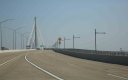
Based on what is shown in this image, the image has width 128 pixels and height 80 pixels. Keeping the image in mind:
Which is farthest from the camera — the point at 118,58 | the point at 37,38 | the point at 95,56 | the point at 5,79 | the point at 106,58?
the point at 37,38

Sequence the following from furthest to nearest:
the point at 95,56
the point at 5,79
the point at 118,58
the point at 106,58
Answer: the point at 95,56
the point at 106,58
the point at 118,58
the point at 5,79

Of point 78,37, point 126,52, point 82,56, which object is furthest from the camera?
point 78,37

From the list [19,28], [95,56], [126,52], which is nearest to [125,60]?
[95,56]

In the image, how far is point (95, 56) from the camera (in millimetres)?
30078

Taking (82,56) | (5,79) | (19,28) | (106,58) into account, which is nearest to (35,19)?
(19,28)

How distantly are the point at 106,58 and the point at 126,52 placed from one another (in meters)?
7.53

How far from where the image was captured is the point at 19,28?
260ft

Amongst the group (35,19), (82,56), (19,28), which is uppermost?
(35,19)

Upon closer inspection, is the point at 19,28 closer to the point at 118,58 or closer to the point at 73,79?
the point at 118,58

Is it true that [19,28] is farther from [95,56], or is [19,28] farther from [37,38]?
[95,56]

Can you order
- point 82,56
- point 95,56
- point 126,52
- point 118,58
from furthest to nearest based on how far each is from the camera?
point 82,56 < point 126,52 < point 95,56 < point 118,58

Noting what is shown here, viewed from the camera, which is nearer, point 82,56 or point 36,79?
point 36,79

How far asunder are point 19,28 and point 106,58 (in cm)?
5862

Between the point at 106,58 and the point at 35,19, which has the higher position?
the point at 35,19
